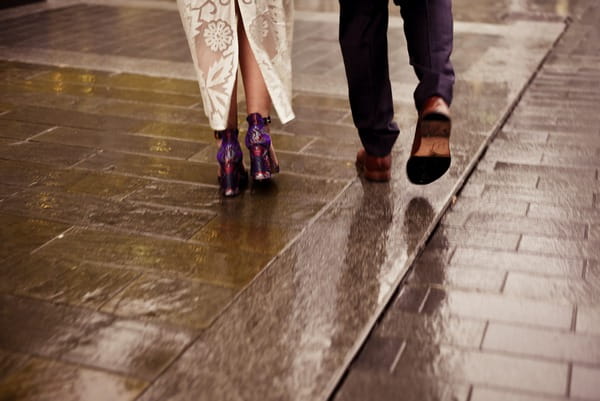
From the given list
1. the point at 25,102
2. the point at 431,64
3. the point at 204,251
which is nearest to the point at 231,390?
the point at 204,251

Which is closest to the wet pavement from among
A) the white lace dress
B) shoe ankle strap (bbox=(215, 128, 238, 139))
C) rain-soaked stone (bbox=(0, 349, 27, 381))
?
rain-soaked stone (bbox=(0, 349, 27, 381))

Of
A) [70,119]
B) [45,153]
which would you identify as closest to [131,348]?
[45,153]

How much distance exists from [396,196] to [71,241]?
1.10 meters

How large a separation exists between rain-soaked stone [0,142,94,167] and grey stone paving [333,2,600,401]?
59.9 inches

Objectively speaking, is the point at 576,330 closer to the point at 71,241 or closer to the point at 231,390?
the point at 231,390

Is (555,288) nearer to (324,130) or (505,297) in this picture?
(505,297)

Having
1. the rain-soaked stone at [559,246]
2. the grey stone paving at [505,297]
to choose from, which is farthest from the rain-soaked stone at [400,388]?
the rain-soaked stone at [559,246]

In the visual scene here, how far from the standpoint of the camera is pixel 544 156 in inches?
136

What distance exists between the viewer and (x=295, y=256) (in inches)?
99.4

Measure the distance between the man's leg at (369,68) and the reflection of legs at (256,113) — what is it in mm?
313

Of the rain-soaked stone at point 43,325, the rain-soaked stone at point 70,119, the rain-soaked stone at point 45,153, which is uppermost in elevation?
the rain-soaked stone at point 43,325

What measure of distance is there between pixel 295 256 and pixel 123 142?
141cm

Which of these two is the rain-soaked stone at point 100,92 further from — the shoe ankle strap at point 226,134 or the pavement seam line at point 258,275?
the pavement seam line at point 258,275

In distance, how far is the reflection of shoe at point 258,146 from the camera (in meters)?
3.03
